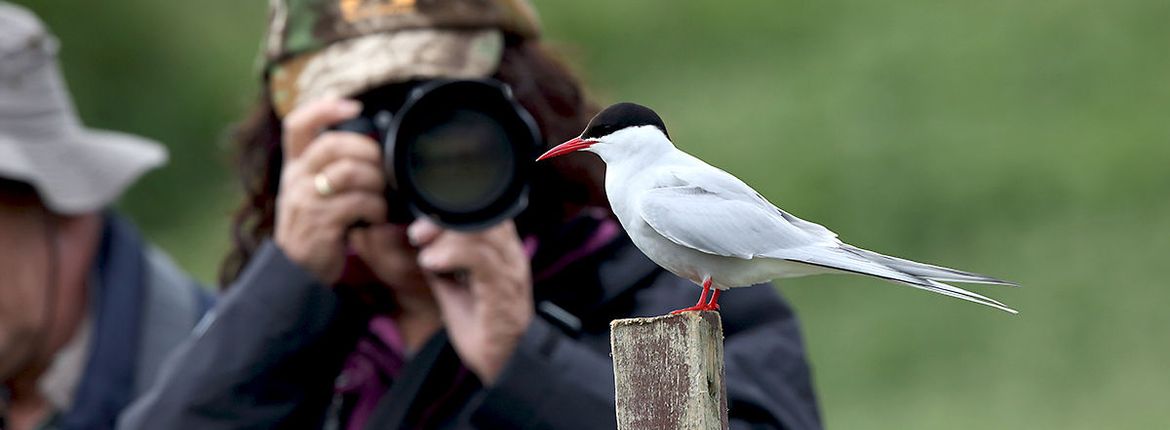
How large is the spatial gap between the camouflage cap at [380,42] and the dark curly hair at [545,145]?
0.23 ft

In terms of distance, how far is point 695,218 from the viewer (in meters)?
1.54

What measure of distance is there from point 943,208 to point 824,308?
2.71 feet

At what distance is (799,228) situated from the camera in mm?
1561

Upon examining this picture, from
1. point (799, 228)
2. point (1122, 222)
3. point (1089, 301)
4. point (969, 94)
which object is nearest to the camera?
point (799, 228)

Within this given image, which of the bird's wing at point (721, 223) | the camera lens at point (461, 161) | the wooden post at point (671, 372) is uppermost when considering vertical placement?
the bird's wing at point (721, 223)

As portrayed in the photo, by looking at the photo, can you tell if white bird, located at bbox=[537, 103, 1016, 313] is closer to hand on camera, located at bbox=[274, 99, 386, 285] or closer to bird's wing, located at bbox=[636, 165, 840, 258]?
bird's wing, located at bbox=[636, 165, 840, 258]

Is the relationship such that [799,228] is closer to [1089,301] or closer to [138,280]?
[138,280]

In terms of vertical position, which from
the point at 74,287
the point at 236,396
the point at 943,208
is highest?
the point at 236,396

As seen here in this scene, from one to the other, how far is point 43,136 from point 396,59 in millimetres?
1148

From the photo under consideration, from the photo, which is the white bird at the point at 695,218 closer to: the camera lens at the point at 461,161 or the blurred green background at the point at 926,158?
the camera lens at the point at 461,161

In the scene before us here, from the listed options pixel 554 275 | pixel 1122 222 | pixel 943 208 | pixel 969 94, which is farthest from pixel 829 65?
pixel 554 275

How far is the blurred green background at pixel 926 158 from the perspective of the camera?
21.6 feet

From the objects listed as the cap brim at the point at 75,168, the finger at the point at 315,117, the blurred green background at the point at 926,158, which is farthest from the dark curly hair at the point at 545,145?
the blurred green background at the point at 926,158

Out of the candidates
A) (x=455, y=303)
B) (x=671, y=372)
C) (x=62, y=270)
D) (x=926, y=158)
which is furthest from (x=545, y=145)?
(x=926, y=158)
